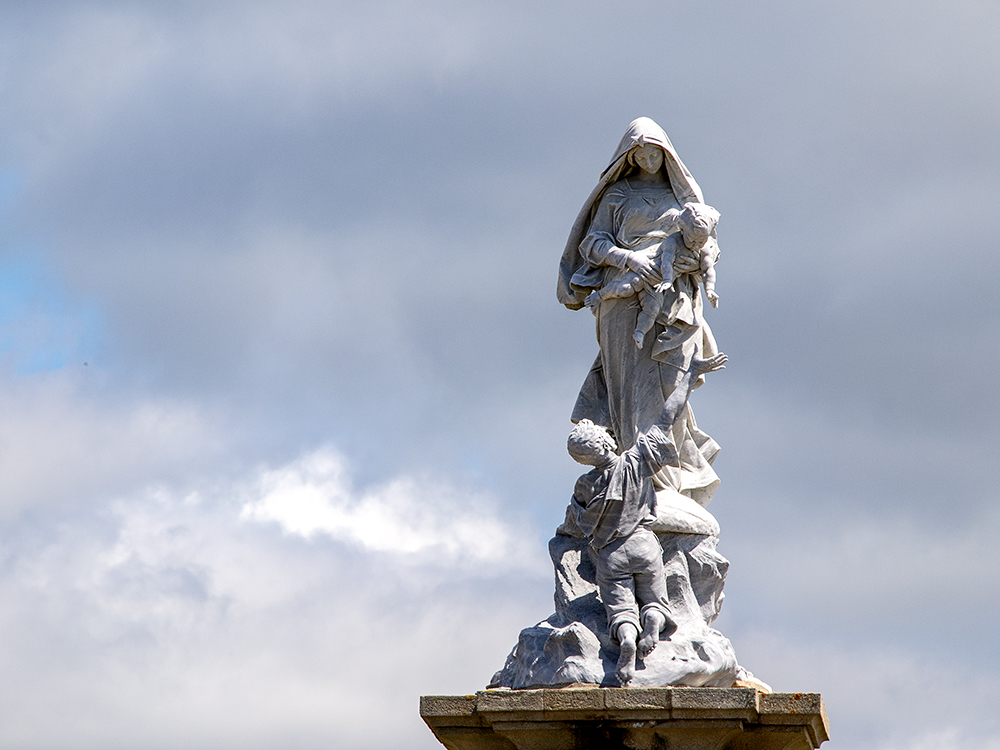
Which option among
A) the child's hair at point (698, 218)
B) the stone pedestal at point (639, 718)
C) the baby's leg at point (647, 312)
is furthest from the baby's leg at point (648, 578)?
the child's hair at point (698, 218)

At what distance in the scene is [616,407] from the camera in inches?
564

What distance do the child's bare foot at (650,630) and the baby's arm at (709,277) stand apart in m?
2.73

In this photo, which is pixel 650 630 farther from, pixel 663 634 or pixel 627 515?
pixel 627 515

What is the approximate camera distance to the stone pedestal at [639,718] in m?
12.2

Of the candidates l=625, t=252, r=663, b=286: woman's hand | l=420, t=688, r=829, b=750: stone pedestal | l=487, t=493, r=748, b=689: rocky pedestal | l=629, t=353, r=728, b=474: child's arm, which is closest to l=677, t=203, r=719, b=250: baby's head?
l=625, t=252, r=663, b=286: woman's hand

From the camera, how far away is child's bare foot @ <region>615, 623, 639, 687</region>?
41.7ft

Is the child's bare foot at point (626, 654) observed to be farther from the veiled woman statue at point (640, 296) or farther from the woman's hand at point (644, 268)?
the woman's hand at point (644, 268)

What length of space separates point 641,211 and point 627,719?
451cm

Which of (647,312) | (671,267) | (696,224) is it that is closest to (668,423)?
(647,312)

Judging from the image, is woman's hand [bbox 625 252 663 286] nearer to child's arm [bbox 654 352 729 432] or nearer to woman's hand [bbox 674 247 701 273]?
woman's hand [bbox 674 247 701 273]

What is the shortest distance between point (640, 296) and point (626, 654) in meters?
3.13

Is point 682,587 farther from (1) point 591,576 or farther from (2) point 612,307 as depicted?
(2) point 612,307

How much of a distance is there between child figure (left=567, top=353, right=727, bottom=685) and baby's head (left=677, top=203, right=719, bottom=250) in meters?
1.02

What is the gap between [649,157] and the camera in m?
14.6
